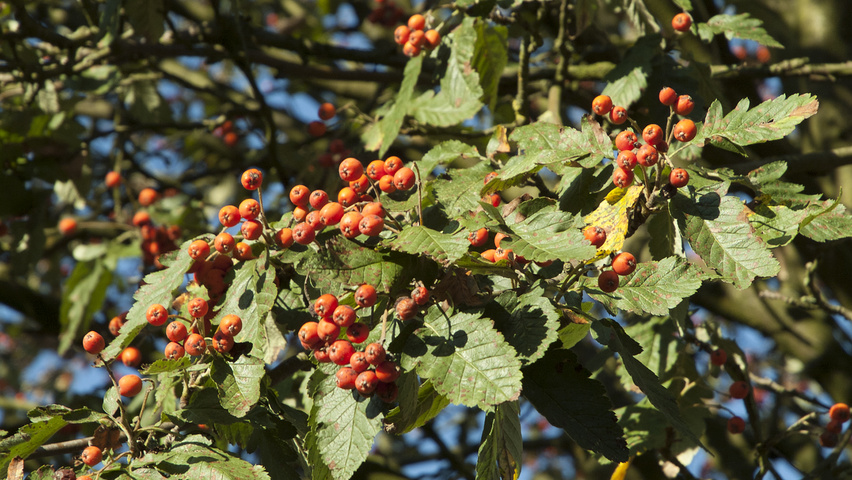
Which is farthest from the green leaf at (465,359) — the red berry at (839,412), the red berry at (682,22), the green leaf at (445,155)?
the red berry at (839,412)

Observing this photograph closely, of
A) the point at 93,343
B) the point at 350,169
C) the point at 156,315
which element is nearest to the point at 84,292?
the point at 93,343

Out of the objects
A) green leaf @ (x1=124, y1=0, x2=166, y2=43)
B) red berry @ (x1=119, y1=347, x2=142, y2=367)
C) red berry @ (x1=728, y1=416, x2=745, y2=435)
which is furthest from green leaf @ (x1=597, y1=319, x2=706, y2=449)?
green leaf @ (x1=124, y1=0, x2=166, y2=43)

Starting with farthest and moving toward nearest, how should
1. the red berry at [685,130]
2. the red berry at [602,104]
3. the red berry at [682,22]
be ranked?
1. the red berry at [682,22]
2. the red berry at [602,104]
3. the red berry at [685,130]

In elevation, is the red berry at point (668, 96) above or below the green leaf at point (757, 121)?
below

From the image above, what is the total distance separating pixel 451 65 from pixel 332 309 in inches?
69.6

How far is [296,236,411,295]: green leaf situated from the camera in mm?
1891

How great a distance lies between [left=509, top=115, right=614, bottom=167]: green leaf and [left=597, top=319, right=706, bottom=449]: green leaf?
0.51 metres

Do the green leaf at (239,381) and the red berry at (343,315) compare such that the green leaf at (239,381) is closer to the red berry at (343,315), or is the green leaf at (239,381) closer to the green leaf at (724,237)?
the red berry at (343,315)

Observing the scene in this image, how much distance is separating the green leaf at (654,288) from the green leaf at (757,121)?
395 millimetres

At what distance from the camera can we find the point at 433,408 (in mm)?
2107

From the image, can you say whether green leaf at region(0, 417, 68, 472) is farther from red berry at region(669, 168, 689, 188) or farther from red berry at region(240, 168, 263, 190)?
red berry at region(669, 168, 689, 188)

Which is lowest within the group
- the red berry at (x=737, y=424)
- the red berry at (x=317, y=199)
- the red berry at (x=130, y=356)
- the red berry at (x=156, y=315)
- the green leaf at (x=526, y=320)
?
the red berry at (x=737, y=424)

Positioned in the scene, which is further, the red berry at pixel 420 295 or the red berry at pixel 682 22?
the red berry at pixel 682 22

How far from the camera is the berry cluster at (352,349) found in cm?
187
